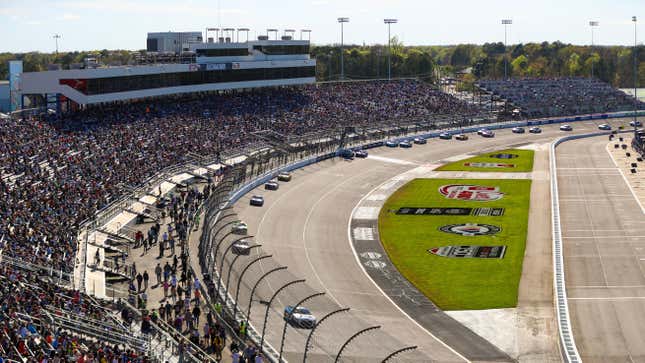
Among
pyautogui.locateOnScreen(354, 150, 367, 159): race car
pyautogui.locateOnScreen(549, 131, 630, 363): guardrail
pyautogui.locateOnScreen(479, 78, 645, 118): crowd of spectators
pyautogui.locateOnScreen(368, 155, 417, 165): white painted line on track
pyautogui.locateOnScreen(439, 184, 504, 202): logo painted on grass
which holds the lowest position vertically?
pyautogui.locateOnScreen(549, 131, 630, 363): guardrail

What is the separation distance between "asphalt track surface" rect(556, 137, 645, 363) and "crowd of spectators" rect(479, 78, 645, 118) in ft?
197

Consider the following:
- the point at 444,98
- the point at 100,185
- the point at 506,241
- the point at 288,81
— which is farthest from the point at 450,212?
the point at 444,98

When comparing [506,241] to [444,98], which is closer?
[506,241]

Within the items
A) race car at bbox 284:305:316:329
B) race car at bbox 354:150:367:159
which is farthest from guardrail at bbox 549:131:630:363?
race car at bbox 354:150:367:159

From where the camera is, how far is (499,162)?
4422 inches

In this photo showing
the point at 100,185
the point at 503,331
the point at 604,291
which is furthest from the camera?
the point at 100,185

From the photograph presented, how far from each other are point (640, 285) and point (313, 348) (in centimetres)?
2507

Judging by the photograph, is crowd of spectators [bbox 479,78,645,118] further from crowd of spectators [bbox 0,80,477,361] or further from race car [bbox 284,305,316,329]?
race car [bbox 284,305,316,329]

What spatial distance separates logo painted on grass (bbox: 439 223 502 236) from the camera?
237 ft

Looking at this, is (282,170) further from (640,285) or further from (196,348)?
(196,348)

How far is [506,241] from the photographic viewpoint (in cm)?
6888

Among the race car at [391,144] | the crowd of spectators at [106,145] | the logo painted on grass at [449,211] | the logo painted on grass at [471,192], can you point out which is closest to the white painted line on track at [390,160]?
the race car at [391,144]

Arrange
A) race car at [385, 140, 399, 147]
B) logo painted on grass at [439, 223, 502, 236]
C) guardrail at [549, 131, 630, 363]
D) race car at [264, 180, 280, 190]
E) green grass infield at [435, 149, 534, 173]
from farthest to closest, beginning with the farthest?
1. race car at [385, 140, 399, 147]
2. green grass infield at [435, 149, 534, 173]
3. race car at [264, 180, 280, 190]
4. logo painted on grass at [439, 223, 502, 236]
5. guardrail at [549, 131, 630, 363]

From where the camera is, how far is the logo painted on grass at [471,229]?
7225 centimetres
